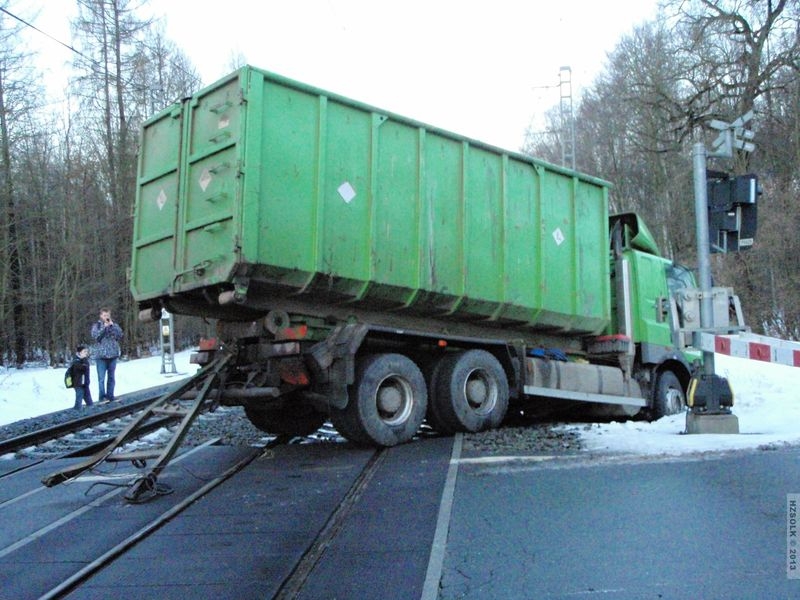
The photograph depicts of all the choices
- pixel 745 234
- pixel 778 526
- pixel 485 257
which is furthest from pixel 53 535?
pixel 745 234

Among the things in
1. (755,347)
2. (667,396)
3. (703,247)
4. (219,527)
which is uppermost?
(703,247)

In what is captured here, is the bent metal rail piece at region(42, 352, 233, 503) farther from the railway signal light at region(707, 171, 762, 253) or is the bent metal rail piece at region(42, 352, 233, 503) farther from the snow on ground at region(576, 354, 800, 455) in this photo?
the railway signal light at region(707, 171, 762, 253)

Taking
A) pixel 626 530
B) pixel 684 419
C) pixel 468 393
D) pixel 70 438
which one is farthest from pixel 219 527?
pixel 684 419

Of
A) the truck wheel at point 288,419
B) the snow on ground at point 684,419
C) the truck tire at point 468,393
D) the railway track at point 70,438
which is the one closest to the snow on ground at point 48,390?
the snow on ground at point 684,419

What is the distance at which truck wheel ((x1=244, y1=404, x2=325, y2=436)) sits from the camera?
851 centimetres

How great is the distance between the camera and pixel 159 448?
657cm

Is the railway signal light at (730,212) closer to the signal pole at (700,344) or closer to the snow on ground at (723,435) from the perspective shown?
the signal pole at (700,344)

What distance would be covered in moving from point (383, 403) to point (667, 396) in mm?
5488

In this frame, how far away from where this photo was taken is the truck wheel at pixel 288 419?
335 inches

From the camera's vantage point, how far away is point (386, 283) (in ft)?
24.6

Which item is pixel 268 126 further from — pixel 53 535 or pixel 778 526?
pixel 778 526

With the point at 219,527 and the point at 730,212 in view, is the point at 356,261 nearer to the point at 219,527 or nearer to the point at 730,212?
the point at 219,527

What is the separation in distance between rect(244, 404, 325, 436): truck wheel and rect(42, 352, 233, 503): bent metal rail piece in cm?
→ 100

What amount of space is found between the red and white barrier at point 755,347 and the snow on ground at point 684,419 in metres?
0.71
